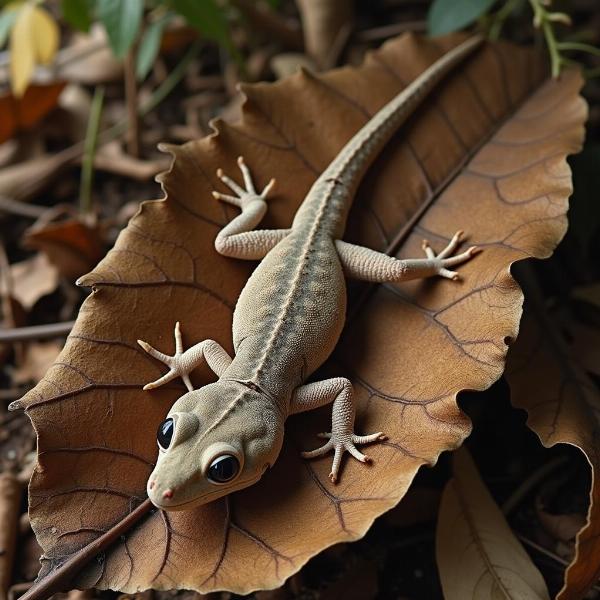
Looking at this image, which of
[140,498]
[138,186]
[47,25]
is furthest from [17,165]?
[140,498]

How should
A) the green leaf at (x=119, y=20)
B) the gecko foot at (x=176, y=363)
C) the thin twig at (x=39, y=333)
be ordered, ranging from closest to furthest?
1. the gecko foot at (x=176, y=363)
2. the thin twig at (x=39, y=333)
3. the green leaf at (x=119, y=20)

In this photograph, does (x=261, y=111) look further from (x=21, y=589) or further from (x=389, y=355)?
(x=21, y=589)

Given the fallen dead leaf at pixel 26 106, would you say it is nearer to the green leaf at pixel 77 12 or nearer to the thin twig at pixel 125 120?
the thin twig at pixel 125 120

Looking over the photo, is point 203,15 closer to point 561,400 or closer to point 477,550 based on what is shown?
point 561,400

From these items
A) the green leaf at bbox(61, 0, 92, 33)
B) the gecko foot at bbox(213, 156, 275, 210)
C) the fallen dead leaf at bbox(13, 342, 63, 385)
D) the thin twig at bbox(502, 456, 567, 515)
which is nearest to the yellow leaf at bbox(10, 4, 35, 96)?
the green leaf at bbox(61, 0, 92, 33)

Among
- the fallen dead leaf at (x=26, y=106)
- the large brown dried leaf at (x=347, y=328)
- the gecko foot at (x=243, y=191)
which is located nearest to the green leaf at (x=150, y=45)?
the fallen dead leaf at (x=26, y=106)

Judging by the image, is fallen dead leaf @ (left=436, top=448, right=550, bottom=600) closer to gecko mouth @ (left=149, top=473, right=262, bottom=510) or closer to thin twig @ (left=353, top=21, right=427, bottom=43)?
gecko mouth @ (left=149, top=473, right=262, bottom=510)
